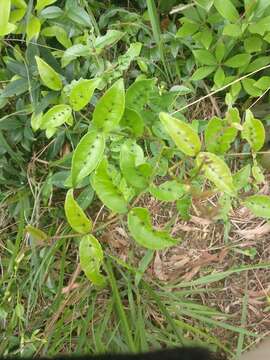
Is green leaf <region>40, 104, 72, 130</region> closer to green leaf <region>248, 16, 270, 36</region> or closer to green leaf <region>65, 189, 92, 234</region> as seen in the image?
green leaf <region>65, 189, 92, 234</region>

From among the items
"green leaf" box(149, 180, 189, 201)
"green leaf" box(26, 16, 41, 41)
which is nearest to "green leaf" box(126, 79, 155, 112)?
"green leaf" box(149, 180, 189, 201)

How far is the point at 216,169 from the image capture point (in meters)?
0.82

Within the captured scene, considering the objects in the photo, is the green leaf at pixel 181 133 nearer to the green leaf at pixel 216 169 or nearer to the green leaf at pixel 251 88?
the green leaf at pixel 216 169

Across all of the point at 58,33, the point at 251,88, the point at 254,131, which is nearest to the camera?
the point at 254,131

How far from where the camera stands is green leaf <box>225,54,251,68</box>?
129cm

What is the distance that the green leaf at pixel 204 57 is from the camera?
1.30 metres

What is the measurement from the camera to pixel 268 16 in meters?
1.19

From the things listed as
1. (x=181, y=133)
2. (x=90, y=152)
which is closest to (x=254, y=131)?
(x=181, y=133)

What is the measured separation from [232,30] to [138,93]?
35 centimetres

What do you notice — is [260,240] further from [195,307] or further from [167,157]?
[167,157]

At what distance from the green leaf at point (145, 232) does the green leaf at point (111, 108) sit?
0.14 meters

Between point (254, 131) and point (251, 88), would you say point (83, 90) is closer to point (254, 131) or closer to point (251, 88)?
point (254, 131)

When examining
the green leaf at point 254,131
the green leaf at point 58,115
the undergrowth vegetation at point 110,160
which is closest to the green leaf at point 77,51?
the undergrowth vegetation at point 110,160

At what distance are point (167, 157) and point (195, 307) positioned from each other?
54 centimetres
